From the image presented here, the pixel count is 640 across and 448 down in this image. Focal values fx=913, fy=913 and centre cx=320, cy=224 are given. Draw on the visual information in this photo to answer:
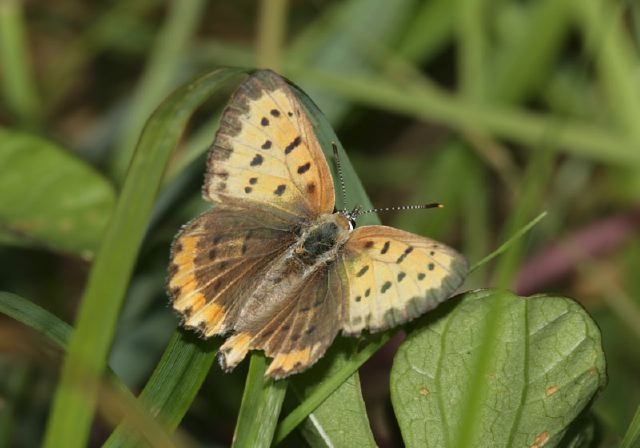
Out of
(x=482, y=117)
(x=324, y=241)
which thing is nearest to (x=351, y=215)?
(x=324, y=241)

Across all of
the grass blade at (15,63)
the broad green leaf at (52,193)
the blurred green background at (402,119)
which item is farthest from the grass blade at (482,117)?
the broad green leaf at (52,193)

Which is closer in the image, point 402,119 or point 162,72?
point 162,72

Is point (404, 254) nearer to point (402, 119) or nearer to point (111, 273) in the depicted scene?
point (111, 273)

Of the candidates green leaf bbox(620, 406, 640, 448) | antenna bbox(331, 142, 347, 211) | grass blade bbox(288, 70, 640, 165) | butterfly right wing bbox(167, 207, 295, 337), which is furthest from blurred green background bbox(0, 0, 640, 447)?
green leaf bbox(620, 406, 640, 448)

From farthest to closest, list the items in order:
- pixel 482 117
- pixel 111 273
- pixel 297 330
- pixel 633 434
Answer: pixel 482 117
pixel 297 330
pixel 633 434
pixel 111 273

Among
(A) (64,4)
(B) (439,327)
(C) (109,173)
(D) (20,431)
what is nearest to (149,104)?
(C) (109,173)

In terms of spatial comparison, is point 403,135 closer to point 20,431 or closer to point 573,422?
point 20,431

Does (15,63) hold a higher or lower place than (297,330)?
higher

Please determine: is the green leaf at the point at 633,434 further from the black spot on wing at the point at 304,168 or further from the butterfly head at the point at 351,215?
the black spot on wing at the point at 304,168
